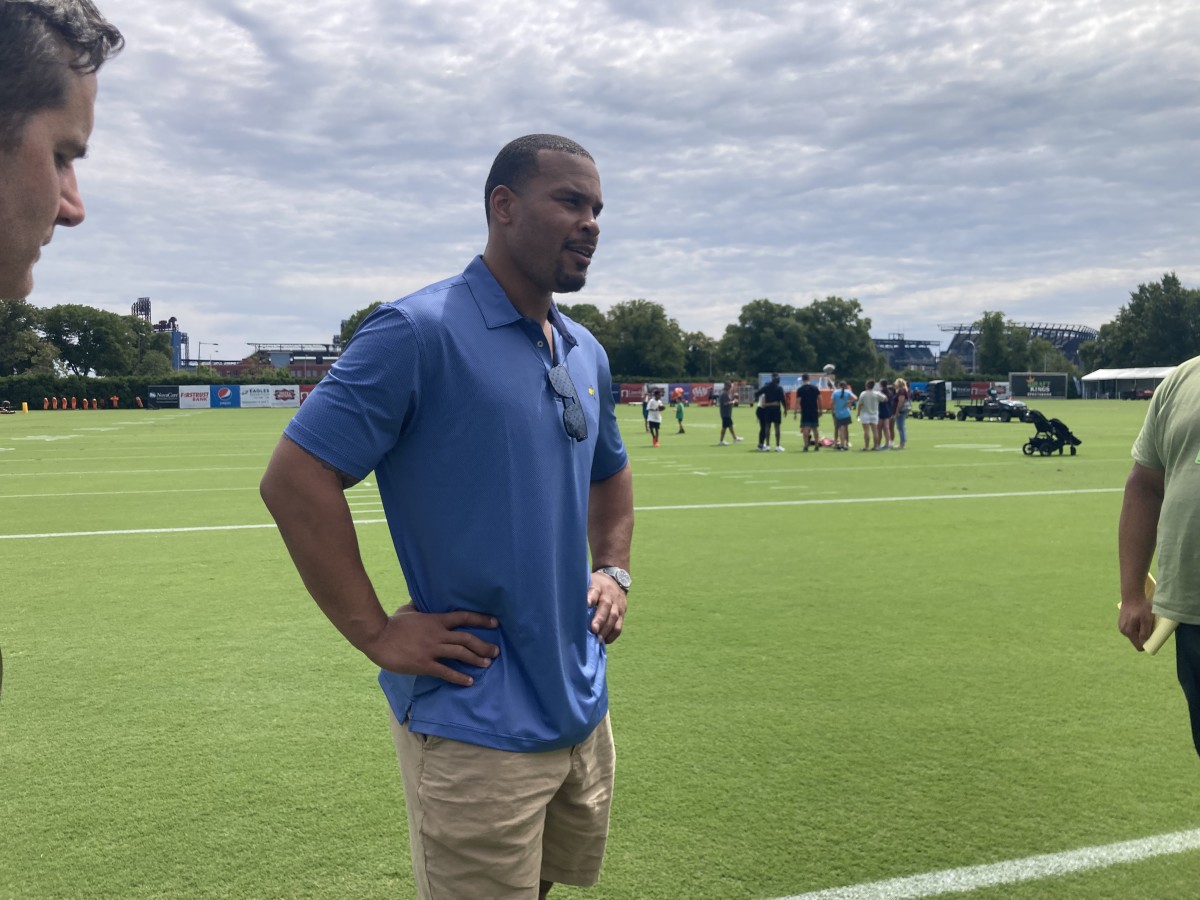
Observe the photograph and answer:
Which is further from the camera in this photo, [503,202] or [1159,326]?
[1159,326]

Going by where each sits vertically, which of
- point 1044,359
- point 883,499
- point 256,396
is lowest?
point 883,499

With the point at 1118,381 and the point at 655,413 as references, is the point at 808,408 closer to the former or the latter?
the point at 655,413

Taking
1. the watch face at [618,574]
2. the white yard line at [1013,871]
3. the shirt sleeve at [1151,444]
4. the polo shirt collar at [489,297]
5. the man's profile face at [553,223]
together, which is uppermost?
the man's profile face at [553,223]

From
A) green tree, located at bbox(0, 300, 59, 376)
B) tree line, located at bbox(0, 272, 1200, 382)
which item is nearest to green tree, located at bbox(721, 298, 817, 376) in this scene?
tree line, located at bbox(0, 272, 1200, 382)

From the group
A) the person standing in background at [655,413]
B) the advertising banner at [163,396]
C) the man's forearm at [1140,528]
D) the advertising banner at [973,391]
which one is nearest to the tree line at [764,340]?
the advertising banner at [973,391]

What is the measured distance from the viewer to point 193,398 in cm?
6159

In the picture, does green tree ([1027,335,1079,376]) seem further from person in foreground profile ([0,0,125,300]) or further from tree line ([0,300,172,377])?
person in foreground profile ([0,0,125,300])

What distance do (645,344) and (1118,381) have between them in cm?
5088

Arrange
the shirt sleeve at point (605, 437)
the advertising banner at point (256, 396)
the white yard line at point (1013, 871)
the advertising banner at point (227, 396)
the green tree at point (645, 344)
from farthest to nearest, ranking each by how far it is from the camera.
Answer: the green tree at point (645, 344)
the advertising banner at point (256, 396)
the advertising banner at point (227, 396)
the white yard line at point (1013, 871)
the shirt sleeve at point (605, 437)

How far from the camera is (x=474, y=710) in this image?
2.00 meters

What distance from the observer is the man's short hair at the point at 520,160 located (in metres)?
2.21

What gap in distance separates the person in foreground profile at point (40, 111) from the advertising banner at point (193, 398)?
64977 mm

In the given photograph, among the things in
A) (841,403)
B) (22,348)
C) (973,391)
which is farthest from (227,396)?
(973,391)

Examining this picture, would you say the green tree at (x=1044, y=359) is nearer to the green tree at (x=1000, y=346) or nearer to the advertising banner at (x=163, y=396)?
the green tree at (x=1000, y=346)
